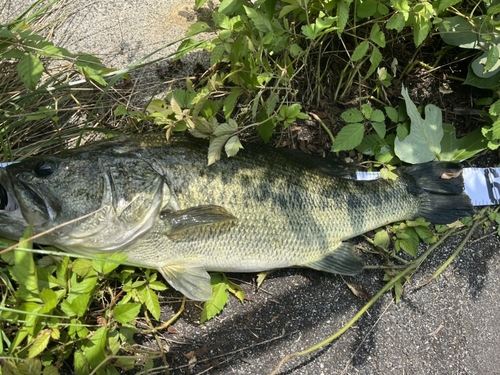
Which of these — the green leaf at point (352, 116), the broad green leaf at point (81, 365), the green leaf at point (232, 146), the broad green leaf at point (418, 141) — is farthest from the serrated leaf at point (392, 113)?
the broad green leaf at point (81, 365)

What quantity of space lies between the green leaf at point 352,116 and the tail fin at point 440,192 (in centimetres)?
49

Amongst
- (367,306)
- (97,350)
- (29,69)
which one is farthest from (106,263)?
(367,306)

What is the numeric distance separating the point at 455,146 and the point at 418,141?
0.30 m

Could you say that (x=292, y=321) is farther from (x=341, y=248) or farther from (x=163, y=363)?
(x=163, y=363)

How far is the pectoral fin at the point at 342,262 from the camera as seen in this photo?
103 inches

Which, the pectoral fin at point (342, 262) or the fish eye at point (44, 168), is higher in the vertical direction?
the fish eye at point (44, 168)

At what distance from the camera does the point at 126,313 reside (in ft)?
6.86

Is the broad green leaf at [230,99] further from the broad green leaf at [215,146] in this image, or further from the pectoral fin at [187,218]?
the pectoral fin at [187,218]

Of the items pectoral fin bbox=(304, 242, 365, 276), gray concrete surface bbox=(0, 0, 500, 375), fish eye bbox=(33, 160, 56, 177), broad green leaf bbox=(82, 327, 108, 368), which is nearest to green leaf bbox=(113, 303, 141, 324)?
broad green leaf bbox=(82, 327, 108, 368)

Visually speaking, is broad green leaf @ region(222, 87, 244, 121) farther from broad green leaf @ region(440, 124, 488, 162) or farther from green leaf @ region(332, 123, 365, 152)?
broad green leaf @ region(440, 124, 488, 162)

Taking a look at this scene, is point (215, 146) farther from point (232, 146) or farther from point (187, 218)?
point (187, 218)

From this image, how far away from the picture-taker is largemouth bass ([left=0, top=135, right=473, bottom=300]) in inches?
82.7

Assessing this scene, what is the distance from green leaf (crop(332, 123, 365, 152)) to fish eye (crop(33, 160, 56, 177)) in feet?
5.51

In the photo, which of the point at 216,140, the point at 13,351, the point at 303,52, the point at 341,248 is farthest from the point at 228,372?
the point at 303,52
